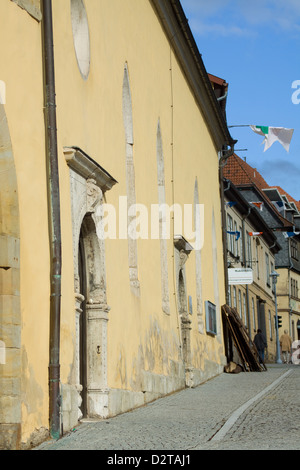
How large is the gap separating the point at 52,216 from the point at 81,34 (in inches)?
152

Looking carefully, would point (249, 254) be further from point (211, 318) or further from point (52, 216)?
point (52, 216)

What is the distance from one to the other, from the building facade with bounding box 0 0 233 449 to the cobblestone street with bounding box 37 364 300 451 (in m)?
0.39

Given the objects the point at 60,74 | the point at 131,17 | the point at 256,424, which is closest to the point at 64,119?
the point at 60,74

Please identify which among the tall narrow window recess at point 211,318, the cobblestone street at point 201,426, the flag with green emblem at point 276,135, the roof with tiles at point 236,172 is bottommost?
the cobblestone street at point 201,426

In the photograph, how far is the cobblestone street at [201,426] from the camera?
9211 mm

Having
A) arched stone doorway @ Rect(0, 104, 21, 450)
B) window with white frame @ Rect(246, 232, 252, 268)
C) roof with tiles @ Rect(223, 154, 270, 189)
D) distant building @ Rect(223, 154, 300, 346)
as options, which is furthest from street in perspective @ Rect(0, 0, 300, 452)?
distant building @ Rect(223, 154, 300, 346)

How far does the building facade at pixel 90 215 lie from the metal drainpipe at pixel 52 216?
14mm

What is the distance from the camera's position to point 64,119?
1145 cm

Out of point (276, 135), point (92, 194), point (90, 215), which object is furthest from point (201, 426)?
point (276, 135)

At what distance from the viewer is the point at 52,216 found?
1048 cm

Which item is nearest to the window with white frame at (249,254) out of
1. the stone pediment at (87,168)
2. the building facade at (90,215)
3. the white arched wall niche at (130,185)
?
the building facade at (90,215)

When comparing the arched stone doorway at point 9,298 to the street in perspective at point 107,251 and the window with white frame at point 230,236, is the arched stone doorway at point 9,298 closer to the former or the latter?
the street in perspective at point 107,251

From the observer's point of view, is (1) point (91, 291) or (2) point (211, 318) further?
(2) point (211, 318)
